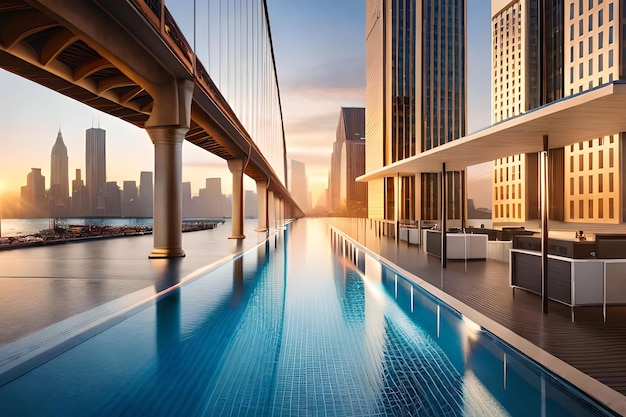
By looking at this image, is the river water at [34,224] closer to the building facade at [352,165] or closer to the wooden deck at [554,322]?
the wooden deck at [554,322]

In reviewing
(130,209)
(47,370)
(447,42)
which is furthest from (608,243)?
(130,209)

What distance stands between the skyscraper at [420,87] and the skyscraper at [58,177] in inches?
970

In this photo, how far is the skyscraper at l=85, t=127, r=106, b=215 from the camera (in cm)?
3098

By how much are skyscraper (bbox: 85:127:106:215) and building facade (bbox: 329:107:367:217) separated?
70.1m

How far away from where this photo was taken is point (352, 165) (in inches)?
4806

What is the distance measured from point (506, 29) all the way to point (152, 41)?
56998 millimetres

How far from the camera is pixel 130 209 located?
37969 millimetres

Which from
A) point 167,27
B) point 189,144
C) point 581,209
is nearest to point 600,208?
point 581,209

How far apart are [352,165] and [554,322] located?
11834 cm

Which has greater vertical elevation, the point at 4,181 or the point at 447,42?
the point at 447,42

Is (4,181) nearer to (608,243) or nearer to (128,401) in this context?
(128,401)

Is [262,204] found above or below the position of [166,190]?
below

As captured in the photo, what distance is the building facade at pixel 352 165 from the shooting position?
108 meters

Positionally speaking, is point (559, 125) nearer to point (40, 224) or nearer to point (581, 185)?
point (581, 185)
